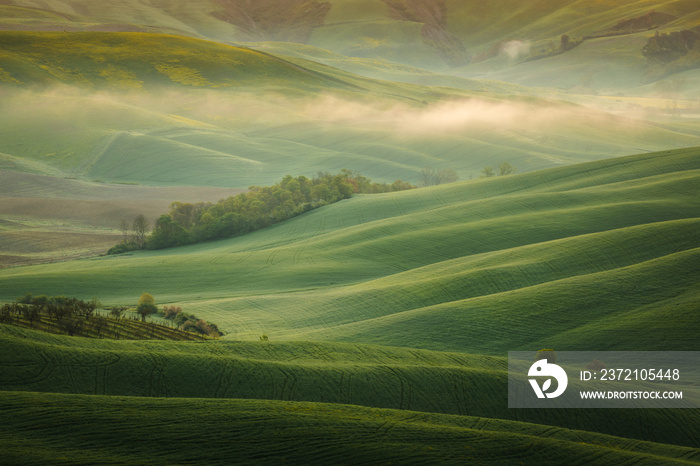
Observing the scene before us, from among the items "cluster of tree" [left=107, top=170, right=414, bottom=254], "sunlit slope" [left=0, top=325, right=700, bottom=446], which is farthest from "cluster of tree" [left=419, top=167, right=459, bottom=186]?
"sunlit slope" [left=0, top=325, right=700, bottom=446]

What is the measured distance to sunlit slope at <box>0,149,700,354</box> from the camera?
33.1 meters

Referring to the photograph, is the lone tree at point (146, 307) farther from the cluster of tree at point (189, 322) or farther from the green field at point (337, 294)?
the green field at point (337, 294)

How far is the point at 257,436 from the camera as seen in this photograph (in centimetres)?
1577

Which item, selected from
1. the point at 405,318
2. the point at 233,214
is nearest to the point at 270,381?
the point at 405,318

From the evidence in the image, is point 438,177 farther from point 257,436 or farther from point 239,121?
point 257,436

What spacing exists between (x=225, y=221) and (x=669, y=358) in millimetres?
52598

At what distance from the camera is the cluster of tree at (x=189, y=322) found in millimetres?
35969

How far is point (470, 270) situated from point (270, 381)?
78.3ft

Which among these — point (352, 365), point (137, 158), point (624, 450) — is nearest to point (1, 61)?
point (137, 158)

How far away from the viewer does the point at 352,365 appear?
77.7ft

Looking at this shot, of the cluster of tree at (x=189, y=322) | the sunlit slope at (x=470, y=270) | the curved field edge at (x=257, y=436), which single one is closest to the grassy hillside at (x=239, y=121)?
the sunlit slope at (x=470, y=270)

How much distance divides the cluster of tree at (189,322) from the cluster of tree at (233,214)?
97.4 feet

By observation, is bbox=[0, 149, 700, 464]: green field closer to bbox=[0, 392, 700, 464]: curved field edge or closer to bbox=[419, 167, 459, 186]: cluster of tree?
bbox=[0, 392, 700, 464]: curved field edge

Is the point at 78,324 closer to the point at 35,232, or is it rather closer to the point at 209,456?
the point at 209,456
